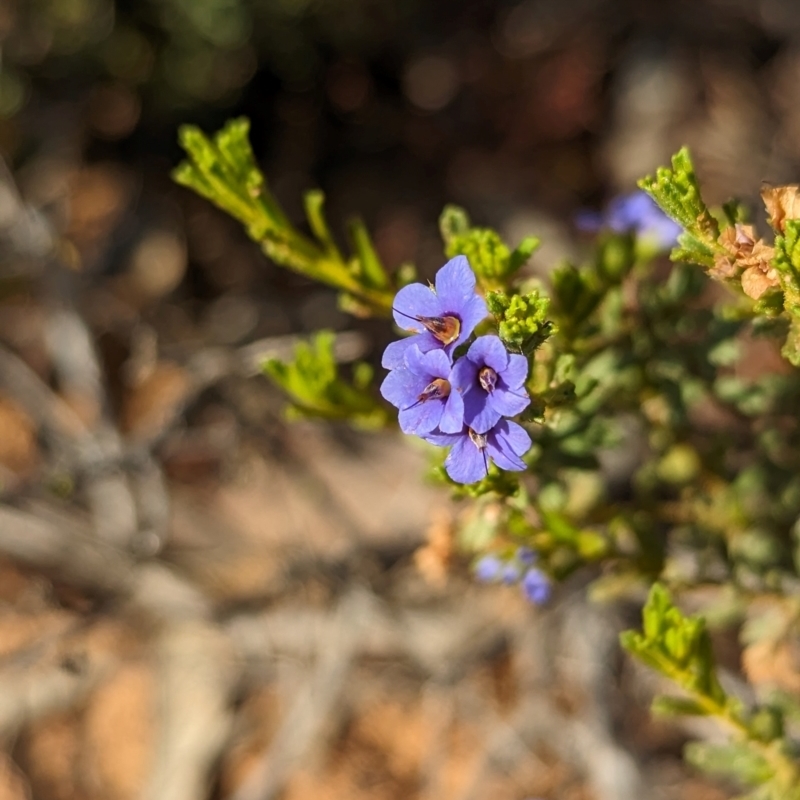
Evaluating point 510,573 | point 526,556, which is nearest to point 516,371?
point 526,556

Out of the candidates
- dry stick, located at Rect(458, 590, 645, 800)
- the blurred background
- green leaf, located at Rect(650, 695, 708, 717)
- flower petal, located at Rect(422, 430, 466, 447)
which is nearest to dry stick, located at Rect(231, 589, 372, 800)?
the blurred background

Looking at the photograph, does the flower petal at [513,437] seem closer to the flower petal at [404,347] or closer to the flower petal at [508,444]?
the flower petal at [508,444]

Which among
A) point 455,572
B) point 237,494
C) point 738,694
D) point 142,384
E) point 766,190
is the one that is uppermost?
point 142,384

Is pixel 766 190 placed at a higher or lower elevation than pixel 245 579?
lower

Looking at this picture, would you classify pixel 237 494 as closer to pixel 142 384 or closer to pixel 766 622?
pixel 142 384

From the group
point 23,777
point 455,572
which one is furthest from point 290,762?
point 23,777

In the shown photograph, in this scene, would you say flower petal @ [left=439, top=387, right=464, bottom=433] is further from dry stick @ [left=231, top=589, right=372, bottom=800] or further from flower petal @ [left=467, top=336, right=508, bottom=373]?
dry stick @ [left=231, top=589, right=372, bottom=800]

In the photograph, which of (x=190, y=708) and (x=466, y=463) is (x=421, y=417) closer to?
(x=466, y=463)
